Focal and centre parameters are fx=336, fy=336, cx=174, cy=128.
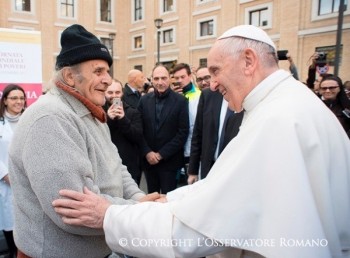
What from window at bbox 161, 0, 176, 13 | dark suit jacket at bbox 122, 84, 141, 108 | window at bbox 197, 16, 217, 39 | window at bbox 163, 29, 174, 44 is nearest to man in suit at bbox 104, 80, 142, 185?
dark suit jacket at bbox 122, 84, 141, 108

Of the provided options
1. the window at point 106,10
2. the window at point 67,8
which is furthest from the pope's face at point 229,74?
the window at point 106,10

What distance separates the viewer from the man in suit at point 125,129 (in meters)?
4.20

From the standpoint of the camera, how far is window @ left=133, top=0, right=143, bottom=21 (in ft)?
98.1

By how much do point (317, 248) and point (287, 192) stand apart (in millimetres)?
232

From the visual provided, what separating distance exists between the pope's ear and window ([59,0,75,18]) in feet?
94.1

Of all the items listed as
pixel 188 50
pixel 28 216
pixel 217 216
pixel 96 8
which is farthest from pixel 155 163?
pixel 96 8

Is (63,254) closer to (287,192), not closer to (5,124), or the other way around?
(287,192)

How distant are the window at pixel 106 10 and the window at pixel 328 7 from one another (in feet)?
61.3

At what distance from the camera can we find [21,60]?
17.8ft

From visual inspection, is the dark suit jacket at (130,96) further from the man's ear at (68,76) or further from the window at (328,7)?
the window at (328,7)

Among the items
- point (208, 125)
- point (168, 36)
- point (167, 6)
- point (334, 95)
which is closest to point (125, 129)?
point (208, 125)

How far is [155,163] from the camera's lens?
4598 mm

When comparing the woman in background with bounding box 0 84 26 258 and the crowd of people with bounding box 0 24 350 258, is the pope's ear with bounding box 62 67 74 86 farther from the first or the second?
the woman in background with bounding box 0 84 26 258

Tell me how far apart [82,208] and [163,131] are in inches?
125
